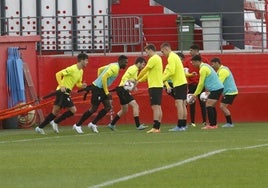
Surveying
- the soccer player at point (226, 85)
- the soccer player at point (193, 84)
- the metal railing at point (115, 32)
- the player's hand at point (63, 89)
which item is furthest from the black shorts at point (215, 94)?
the metal railing at point (115, 32)

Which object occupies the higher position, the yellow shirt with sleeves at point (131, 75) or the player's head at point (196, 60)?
A: the player's head at point (196, 60)

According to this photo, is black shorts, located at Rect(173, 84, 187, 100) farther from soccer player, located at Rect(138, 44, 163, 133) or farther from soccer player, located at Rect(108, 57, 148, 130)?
soccer player, located at Rect(108, 57, 148, 130)

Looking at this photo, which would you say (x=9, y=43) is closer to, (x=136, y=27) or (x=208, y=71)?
(x=136, y=27)

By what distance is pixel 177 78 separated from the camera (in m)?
25.5

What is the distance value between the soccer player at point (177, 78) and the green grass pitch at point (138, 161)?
5.95ft

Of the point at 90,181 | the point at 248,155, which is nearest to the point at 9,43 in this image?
the point at 248,155

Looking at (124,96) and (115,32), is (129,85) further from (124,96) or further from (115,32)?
(115,32)

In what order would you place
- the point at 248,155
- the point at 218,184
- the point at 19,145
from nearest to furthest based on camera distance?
the point at 218,184 → the point at 248,155 → the point at 19,145

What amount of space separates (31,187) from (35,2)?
20.5 meters

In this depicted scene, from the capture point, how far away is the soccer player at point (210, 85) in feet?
86.5

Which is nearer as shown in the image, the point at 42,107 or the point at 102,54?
the point at 42,107

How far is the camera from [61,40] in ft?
109

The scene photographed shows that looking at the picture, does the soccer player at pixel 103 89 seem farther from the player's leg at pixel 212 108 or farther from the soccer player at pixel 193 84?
the soccer player at pixel 193 84

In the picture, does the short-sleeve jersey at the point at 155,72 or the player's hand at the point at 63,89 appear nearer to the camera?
the short-sleeve jersey at the point at 155,72
